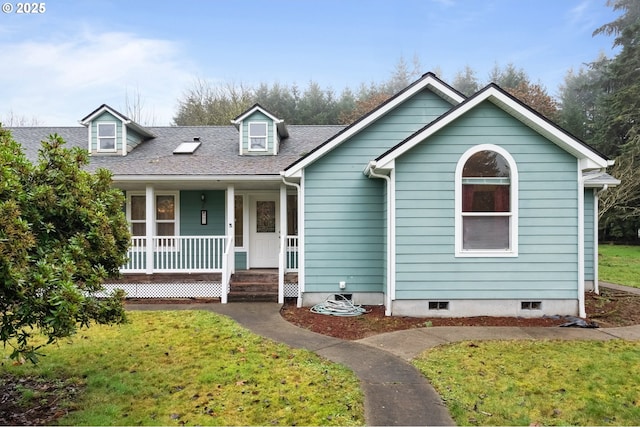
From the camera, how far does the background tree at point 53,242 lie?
314 cm

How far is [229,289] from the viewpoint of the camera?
358 inches

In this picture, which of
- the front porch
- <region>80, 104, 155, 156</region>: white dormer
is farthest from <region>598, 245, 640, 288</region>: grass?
<region>80, 104, 155, 156</region>: white dormer

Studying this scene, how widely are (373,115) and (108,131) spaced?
27.5 feet

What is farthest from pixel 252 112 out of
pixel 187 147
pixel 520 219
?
pixel 520 219

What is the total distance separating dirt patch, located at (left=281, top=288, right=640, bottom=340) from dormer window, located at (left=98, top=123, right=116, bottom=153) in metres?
7.82

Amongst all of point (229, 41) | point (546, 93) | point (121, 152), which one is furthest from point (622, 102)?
point (121, 152)

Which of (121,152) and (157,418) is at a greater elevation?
(121,152)

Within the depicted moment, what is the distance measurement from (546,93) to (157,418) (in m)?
35.4

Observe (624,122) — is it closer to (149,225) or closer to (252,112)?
(252,112)

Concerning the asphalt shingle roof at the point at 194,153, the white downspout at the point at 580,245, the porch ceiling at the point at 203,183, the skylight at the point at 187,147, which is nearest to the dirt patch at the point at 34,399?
the porch ceiling at the point at 203,183

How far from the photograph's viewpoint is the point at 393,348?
552cm

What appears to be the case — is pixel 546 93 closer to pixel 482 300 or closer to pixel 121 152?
pixel 482 300

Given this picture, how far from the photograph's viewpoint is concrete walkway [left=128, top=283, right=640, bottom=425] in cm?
363

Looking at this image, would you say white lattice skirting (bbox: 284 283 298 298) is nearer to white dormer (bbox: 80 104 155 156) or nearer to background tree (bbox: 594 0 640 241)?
white dormer (bbox: 80 104 155 156)
